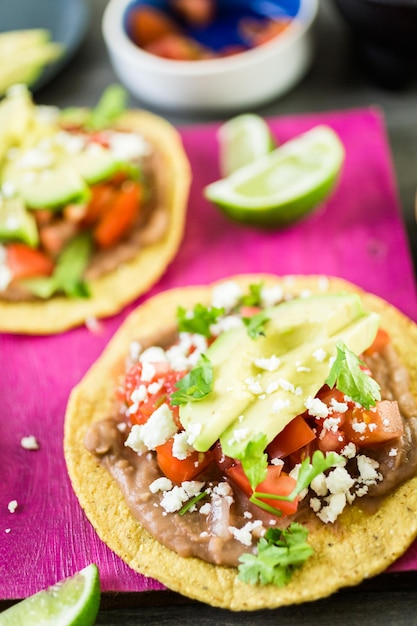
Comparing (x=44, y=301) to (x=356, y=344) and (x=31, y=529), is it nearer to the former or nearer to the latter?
(x=31, y=529)

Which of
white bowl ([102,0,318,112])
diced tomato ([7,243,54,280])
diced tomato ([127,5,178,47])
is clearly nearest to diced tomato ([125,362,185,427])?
diced tomato ([7,243,54,280])

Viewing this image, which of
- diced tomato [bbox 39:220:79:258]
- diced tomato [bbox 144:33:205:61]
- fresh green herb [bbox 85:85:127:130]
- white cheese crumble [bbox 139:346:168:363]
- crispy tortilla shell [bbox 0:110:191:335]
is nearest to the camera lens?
white cheese crumble [bbox 139:346:168:363]

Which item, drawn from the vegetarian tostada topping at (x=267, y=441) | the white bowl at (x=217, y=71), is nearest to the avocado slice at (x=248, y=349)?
the vegetarian tostada topping at (x=267, y=441)

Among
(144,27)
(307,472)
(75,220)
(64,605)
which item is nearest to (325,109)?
(144,27)

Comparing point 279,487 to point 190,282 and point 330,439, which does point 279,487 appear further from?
point 190,282

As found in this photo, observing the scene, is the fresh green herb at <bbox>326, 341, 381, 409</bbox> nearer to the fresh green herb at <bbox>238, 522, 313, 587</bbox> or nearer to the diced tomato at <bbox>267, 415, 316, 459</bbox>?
the diced tomato at <bbox>267, 415, 316, 459</bbox>

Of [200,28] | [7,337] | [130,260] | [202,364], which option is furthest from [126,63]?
[202,364]

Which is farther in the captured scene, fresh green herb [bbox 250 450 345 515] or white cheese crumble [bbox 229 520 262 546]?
white cheese crumble [bbox 229 520 262 546]
